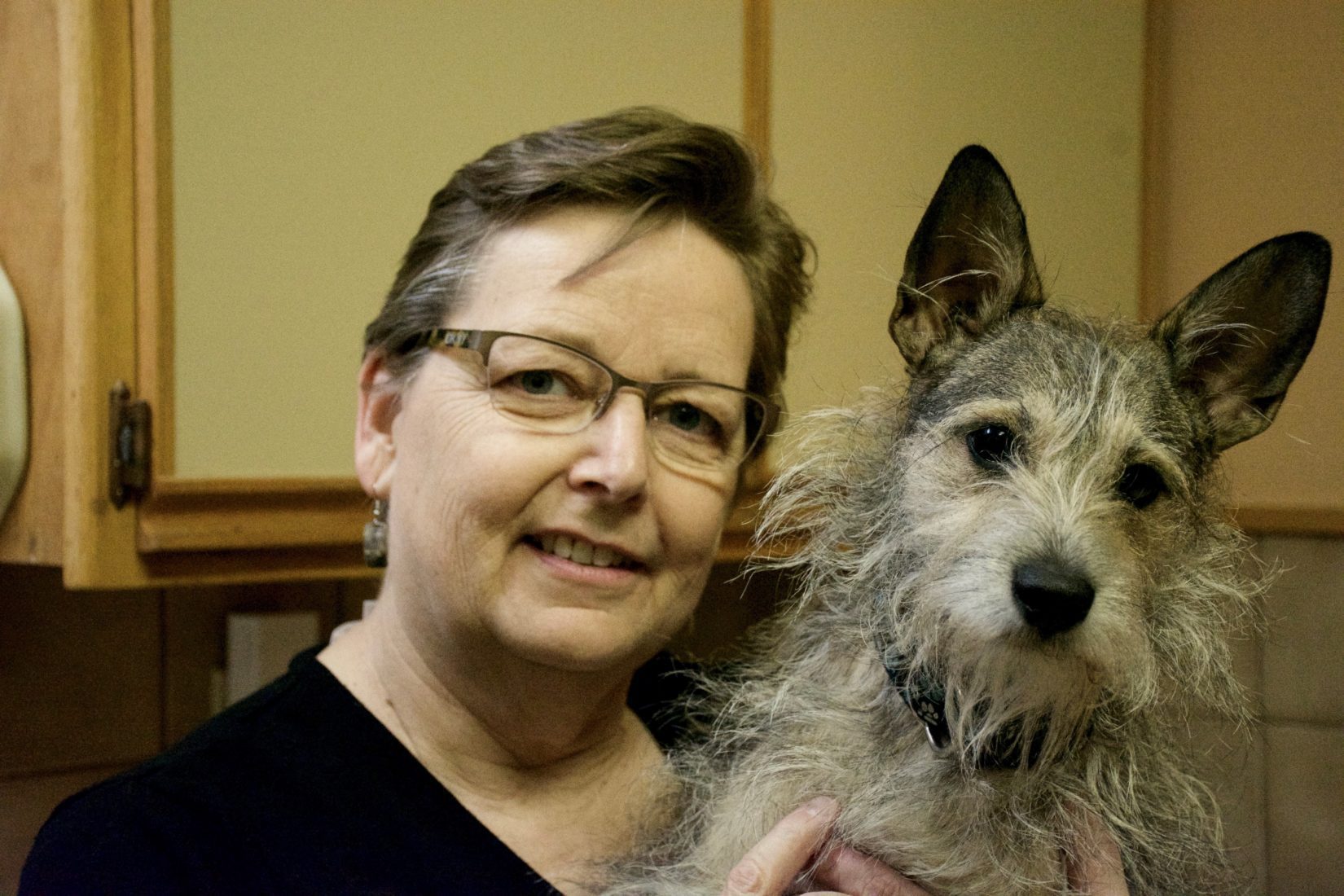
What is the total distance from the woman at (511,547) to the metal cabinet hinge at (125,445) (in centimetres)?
33

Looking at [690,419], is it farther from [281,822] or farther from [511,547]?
[281,822]

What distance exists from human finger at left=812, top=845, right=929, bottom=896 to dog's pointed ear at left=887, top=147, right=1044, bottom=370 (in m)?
0.56

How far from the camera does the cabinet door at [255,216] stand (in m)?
1.46

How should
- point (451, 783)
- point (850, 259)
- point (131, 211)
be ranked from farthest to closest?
point (850, 259) < point (131, 211) < point (451, 783)

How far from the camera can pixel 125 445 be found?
1.49 metres

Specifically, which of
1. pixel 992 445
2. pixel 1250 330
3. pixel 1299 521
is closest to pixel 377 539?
pixel 992 445

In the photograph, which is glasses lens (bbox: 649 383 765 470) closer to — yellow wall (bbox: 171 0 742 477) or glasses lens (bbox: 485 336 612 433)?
glasses lens (bbox: 485 336 612 433)

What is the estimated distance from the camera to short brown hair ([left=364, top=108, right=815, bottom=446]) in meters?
1.33

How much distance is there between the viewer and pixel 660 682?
1740 millimetres

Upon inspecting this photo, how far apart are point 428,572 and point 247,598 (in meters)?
1.09

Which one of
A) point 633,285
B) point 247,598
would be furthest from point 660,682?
point 247,598

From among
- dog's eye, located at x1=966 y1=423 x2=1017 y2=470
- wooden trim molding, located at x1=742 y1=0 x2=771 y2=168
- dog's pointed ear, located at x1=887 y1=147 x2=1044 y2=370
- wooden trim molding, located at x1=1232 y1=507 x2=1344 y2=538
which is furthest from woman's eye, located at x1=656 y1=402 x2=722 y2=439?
wooden trim molding, located at x1=1232 y1=507 x2=1344 y2=538

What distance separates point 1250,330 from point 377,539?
119 cm

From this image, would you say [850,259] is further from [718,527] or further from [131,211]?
[131,211]
